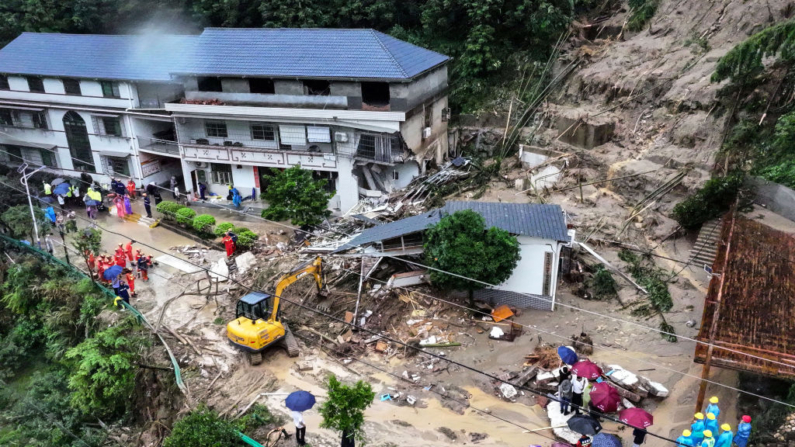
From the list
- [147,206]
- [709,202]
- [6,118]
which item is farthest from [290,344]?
[6,118]

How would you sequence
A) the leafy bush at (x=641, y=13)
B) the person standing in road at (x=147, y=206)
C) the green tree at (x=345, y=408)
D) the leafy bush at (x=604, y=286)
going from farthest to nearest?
the leafy bush at (x=641, y=13)
the person standing in road at (x=147, y=206)
the leafy bush at (x=604, y=286)
the green tree at (x=345, y=408)

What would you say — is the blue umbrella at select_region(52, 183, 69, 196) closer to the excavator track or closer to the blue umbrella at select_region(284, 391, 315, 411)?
the excavator track

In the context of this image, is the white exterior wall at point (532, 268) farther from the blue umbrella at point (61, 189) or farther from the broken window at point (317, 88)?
the blue umbrella at point (61, 189)

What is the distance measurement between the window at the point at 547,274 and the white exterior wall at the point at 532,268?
0.36 ft

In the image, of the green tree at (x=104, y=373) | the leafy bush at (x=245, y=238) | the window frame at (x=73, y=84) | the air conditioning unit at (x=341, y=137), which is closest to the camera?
the green tree at (x=104, y=373)

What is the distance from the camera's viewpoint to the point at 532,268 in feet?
73.4

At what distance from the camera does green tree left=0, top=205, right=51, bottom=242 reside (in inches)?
1129

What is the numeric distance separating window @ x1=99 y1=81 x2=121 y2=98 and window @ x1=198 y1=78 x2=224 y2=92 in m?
5.21

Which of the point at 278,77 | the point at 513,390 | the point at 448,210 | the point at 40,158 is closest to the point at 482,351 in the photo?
the point at 513,390

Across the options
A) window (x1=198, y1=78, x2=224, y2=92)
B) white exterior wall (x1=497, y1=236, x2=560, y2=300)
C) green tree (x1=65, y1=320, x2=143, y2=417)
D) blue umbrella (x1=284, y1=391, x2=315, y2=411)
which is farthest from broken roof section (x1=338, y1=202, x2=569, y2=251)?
window (x1=198, y1=78, x2=224, y2=92)

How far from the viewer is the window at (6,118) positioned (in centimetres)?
3916

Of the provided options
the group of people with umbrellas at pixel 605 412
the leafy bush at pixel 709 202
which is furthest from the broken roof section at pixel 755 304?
the leafy bush at pixel 709 202

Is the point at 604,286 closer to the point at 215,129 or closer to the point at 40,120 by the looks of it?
the point at 215,129

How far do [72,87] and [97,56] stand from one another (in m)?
2.48
